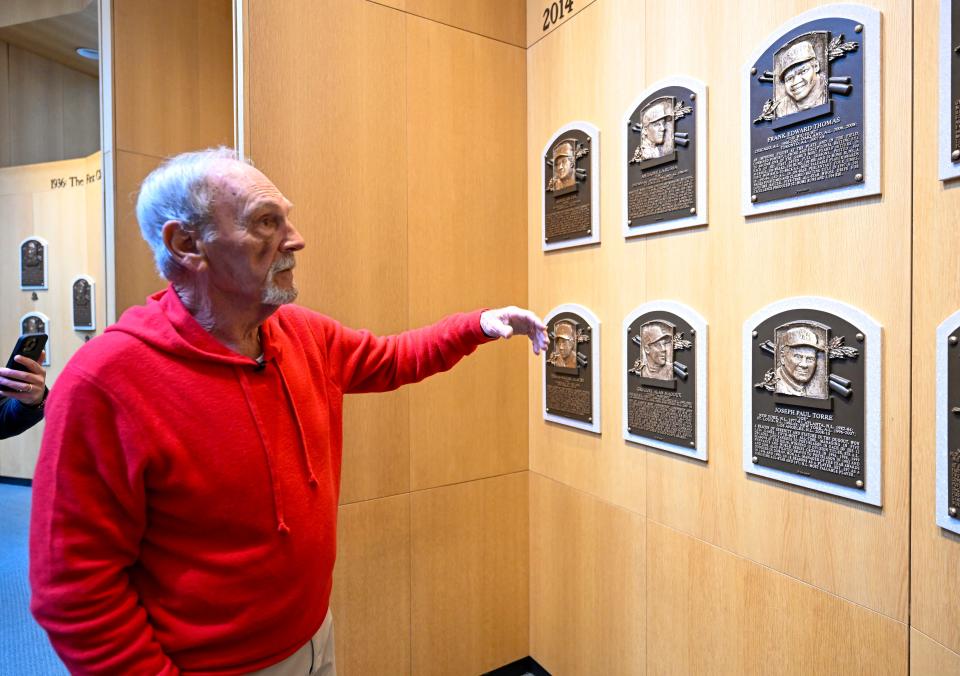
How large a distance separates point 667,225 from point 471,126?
3.30ft

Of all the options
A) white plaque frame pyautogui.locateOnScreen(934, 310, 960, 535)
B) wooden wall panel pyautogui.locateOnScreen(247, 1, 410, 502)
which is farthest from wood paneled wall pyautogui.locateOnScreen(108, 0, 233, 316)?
white plaque frame pyautogui.locateOnScreen(934, 310, 960, 535)

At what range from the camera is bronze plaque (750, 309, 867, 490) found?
53.0 inches

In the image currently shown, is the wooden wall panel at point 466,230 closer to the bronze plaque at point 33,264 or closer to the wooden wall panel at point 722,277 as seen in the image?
the wooden wall panel at point 722,277

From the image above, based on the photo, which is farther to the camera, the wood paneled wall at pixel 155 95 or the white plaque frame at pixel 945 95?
the wood paneled wall at pixel 155 95

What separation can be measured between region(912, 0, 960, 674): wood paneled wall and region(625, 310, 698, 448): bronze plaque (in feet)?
1.93

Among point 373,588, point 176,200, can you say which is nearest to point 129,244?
point 176,200

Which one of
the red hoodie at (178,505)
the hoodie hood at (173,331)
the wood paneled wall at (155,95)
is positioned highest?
the wood paneled wall at (155,95)

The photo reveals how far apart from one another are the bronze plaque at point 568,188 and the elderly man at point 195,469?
1.30 metres

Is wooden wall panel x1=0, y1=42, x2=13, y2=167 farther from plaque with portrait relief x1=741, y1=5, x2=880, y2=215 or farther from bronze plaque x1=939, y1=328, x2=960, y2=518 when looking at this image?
bronze plaque x1=939, y1=328, x2=960, y2=518

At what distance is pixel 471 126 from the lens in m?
2.37

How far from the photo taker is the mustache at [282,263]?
1.12 metres

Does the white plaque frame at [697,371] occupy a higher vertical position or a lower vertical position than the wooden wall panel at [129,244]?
lower

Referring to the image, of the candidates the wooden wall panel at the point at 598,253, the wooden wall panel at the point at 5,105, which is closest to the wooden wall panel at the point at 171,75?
the wooden wall panel at the point at 598,253

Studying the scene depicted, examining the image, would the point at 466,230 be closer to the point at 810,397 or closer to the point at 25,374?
the point at 810,397
